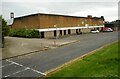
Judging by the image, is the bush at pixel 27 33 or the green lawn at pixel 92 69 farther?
the bush at pixel 27 33

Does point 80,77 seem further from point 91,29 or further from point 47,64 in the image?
point 91,29

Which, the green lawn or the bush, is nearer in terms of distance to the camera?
Answer: the green lawn

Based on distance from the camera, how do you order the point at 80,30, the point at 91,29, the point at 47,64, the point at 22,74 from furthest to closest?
1. the point at 91,29
2. the point at 80,30
3. the point at 47,64
4. the point at 22,74

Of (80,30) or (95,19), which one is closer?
(80,30)

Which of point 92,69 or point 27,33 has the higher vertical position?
point 27,33

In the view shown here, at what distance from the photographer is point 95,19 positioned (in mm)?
81188

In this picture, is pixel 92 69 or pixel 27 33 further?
pixel 27 33

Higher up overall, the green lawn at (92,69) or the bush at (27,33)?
the bush at (27,33)

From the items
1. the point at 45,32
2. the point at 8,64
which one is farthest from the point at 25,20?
the point at 8,64

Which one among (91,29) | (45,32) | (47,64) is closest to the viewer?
(47,64)

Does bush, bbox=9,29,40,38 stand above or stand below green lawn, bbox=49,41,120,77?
above

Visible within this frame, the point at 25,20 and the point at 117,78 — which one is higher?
the point at 25,20

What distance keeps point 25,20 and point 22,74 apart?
4147cm

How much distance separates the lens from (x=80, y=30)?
233ft
